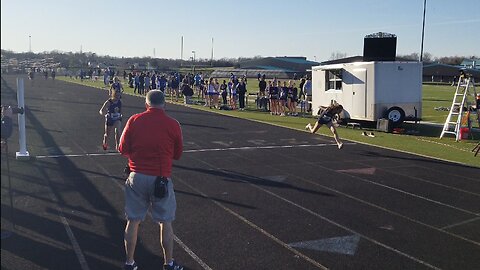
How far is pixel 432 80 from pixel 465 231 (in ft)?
253

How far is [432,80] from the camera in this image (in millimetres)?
79062

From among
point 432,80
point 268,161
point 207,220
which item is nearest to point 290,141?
point 268,161

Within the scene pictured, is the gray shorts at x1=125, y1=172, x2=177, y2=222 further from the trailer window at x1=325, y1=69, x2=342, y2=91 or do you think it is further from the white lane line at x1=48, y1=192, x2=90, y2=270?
the trailer window at x1=325, y1=69, x2=342, y2=91

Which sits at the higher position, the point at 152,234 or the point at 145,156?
the point at 145,156

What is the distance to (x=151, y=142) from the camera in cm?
521

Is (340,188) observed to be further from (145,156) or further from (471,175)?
(145,156)

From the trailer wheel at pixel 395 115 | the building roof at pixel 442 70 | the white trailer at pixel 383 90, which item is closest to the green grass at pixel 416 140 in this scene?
the trailer wheel at pixel 395 115

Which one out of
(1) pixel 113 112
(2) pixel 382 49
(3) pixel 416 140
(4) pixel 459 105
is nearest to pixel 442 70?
(2) pixel 382 49

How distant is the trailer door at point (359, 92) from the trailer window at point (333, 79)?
86cm

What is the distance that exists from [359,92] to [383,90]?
96 cm

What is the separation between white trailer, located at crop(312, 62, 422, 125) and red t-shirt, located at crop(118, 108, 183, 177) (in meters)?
15.9

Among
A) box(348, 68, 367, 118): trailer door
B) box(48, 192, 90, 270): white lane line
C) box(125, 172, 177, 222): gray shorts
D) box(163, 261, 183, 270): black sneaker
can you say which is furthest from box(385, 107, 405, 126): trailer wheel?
box(125, 172, 177, 222): gray shorts

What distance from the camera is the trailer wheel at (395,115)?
19969 millimetres

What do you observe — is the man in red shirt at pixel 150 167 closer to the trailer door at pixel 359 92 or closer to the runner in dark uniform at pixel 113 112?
the runner in dark uniform at pixel 113 112
